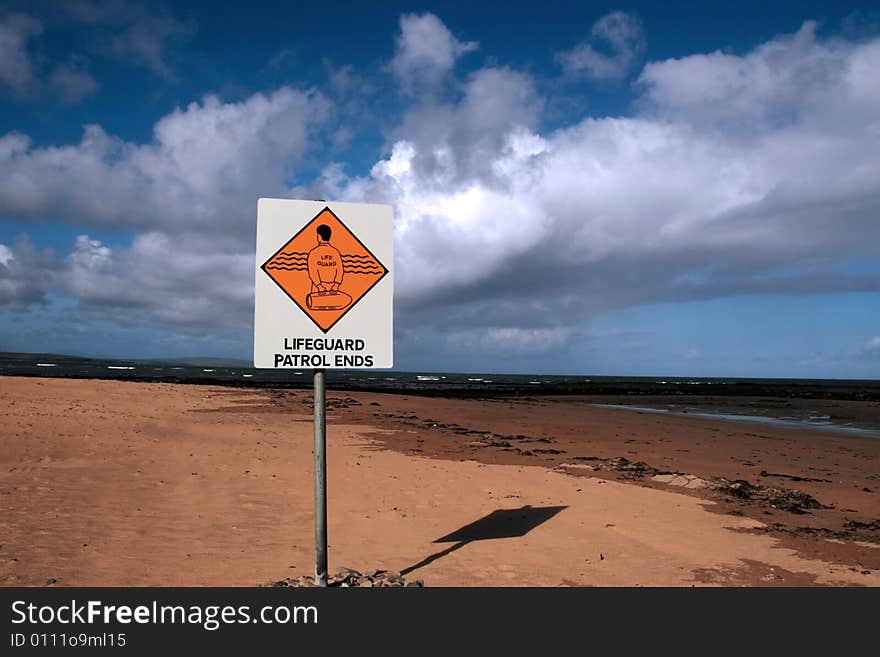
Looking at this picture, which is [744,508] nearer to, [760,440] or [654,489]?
[654,489]

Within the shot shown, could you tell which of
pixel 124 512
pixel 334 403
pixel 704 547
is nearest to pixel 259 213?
pixel 124 512

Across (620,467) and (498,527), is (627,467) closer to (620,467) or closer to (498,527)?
(620,467)

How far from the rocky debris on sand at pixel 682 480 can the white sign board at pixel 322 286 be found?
9.58 metres

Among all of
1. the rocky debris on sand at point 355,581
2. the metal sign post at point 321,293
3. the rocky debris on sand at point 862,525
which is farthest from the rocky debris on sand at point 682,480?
the metal sign post at point 321,293

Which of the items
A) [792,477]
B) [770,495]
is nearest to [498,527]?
[770,495]

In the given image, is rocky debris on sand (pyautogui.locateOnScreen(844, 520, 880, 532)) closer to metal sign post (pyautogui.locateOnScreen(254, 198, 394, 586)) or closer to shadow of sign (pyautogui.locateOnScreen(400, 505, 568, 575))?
shadow of sign (pyautogui.locateOnScreen(400, 505, 568, 575))

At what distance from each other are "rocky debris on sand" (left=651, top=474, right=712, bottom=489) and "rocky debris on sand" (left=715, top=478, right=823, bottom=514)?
290 mm

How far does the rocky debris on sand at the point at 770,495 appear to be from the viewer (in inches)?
430

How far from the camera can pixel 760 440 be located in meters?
22.4

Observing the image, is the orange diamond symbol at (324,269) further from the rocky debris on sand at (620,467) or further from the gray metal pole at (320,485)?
the rocky debris on sand at (620,467)

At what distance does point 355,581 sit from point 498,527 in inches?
125

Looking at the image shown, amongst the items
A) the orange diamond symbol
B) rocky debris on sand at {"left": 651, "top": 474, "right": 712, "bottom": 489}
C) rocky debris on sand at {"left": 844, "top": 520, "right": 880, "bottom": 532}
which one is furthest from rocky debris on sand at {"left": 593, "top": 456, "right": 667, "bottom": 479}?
the orange diamond symbol

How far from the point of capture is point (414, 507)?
9.28 metres
